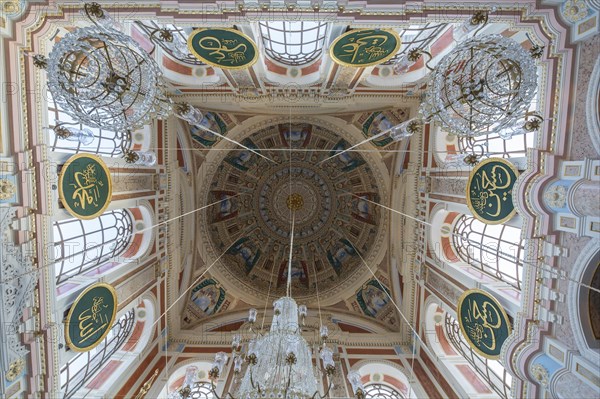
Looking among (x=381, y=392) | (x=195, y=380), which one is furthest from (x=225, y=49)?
(x=381, y=392)

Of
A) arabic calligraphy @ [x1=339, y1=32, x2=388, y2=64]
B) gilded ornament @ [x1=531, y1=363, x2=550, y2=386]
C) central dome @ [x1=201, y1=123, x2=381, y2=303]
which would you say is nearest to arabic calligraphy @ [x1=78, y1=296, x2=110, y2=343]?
central dome @ [x1=201, y1=123, x2=381, y2=303]

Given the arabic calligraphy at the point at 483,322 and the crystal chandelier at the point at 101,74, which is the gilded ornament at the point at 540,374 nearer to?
the arabic calligraphy at the point at 483,322

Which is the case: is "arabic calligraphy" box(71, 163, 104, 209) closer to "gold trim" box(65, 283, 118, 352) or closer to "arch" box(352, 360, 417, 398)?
"gold trim" box(65, 283, 118, 352)

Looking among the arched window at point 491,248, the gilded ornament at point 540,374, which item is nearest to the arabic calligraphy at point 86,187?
the arched window at point 491,248

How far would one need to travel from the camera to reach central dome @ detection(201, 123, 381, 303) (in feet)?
54.4

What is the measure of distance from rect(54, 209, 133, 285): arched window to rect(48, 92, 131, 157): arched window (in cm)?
215

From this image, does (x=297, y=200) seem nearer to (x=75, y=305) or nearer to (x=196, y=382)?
(x=196, y=382)

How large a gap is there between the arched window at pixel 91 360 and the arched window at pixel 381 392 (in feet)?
31.0

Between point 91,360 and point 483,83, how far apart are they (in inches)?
526

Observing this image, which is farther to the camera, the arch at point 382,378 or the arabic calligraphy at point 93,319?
the arch at point 382,378

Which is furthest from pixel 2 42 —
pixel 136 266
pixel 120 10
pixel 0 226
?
pixel 136 266

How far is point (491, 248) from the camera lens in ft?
33.8

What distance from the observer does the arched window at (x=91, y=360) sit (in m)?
9.35

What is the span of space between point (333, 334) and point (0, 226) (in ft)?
39.8
